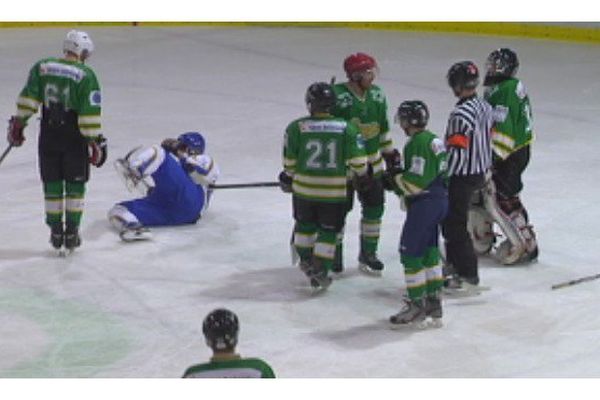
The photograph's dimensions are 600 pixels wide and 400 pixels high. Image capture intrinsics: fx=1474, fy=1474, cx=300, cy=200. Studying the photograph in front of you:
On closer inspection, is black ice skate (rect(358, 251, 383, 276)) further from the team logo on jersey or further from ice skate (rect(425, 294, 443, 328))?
the team logo on jersey

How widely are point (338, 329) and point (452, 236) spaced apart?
2.71 feet

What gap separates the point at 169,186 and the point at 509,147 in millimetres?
1968

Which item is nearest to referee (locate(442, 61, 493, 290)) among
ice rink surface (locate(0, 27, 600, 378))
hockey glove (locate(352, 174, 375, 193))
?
ice rink surface (locate(0, 27, 600, 378))

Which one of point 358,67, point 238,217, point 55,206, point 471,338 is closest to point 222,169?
point 238,217

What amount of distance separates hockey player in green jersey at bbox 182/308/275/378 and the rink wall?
34.2 ft

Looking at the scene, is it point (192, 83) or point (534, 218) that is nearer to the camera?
point (534, 218)

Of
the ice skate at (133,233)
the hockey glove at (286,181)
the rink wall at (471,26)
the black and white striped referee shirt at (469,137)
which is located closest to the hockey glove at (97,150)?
the ice skate at (133,233)

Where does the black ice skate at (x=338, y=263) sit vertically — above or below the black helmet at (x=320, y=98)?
below

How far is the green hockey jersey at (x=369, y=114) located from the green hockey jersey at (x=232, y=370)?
2760 millimetres

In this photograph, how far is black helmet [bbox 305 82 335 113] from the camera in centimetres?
664

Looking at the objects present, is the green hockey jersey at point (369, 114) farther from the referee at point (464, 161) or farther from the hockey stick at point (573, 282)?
the hockey stick at point (573, 282)

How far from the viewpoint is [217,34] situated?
51.4 ft

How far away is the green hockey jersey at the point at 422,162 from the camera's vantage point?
6301mm

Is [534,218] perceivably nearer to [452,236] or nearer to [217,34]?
[452,236]
